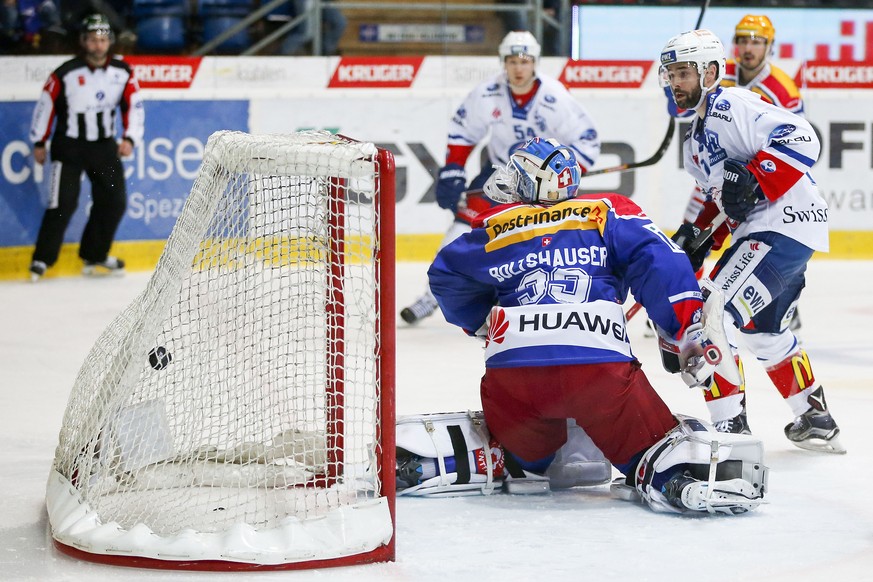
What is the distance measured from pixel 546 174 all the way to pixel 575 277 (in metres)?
0.27

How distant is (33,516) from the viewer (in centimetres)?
311

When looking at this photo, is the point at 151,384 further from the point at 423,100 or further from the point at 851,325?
the point at 423,100

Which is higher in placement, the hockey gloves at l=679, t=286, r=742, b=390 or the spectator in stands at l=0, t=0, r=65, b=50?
the spectator in stands at l=0, t=0, r=65, b=50

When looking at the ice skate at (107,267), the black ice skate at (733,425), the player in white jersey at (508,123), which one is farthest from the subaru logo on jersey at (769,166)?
the ice skate at (107,267)

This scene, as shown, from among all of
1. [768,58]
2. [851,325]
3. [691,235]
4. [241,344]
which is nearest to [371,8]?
[768,58]

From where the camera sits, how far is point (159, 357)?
301 centimetres

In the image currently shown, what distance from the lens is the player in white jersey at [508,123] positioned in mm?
5898

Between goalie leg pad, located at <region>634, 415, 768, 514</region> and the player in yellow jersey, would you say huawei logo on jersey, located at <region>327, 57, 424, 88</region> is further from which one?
goalie leg pad, located at <region>634, 415, 768, 514</region>

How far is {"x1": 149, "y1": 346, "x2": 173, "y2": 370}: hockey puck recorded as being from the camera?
3014 mm

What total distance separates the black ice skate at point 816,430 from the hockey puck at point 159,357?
70.7 inches

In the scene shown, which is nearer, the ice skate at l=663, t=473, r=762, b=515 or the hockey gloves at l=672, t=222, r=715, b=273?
the ice skate at l=663, t=473, r=762, b=515

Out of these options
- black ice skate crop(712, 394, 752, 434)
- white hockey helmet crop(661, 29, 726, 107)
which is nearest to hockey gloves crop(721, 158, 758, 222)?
white hockey helmet crop(661, 29, 726, 107)

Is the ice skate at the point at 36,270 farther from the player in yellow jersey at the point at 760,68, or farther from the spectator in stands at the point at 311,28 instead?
the player in yellow jersey at the point at 760,68

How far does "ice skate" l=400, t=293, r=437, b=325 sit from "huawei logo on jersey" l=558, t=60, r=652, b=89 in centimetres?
235
